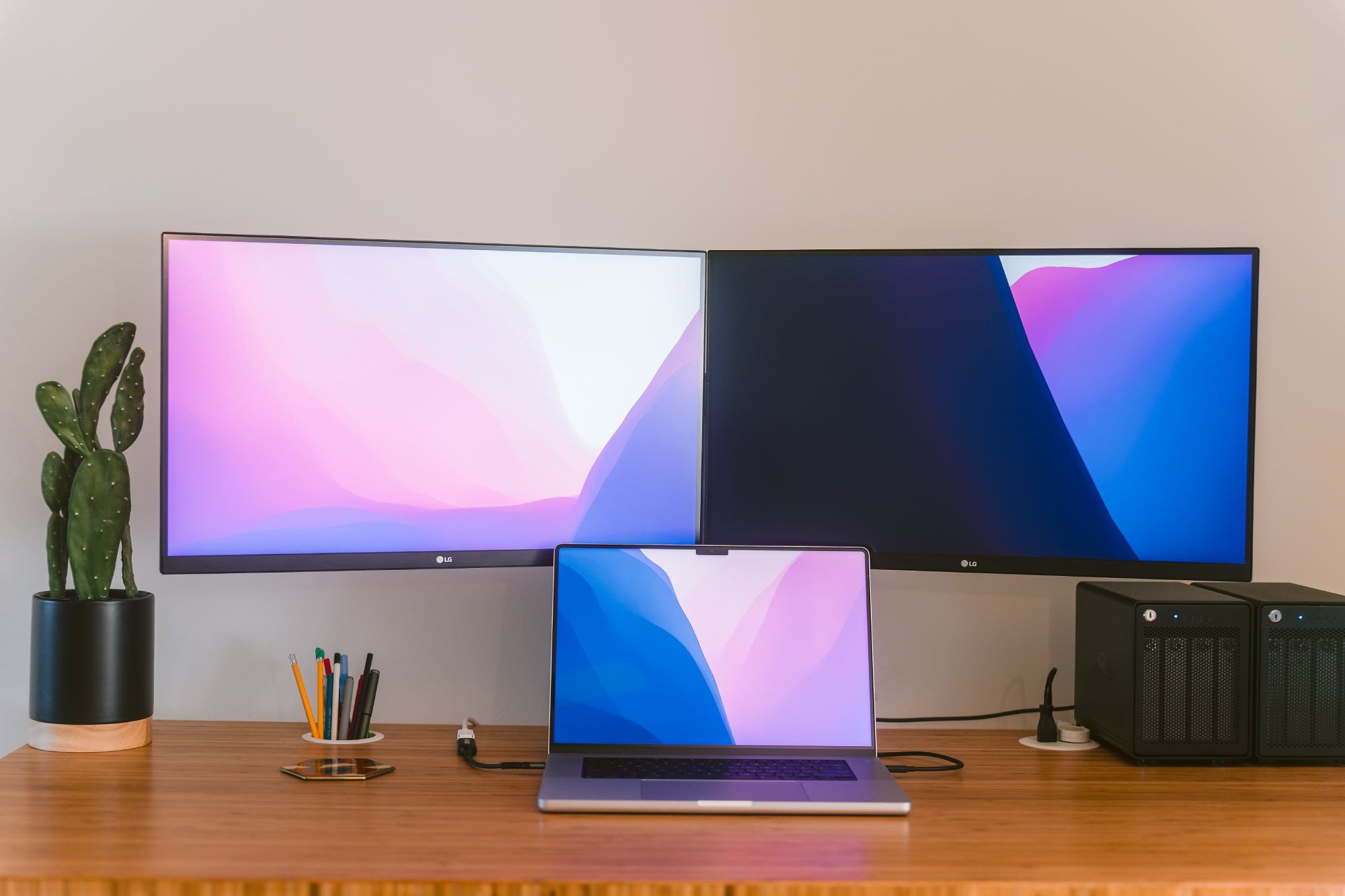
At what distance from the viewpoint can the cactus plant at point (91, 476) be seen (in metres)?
1.22

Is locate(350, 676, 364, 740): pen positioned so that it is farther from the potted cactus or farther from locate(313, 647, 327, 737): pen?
the potted cactus

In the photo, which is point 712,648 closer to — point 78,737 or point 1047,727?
point 1047,727

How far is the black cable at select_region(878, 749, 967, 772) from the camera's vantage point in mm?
1226

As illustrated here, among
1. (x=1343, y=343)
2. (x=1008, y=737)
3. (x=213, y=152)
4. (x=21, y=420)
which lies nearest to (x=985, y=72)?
(x=1343, y=343)

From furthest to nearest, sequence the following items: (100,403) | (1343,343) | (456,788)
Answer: (1343,343), (100,403), (456,788)

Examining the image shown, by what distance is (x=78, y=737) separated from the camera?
4.00ft

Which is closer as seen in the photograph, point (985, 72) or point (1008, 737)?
point (1008, 737)

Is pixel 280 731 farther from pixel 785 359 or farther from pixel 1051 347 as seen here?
pixel 1051 347

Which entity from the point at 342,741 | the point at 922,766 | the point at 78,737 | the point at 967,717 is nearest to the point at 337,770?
the point at 342,741

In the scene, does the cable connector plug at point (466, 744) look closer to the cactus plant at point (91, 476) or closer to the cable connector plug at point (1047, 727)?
the cactus plant at point (91, 476)

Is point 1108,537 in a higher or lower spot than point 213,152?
lower

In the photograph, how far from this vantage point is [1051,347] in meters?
1.28

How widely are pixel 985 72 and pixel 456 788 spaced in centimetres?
123

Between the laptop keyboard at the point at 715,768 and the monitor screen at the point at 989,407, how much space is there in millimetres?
271
